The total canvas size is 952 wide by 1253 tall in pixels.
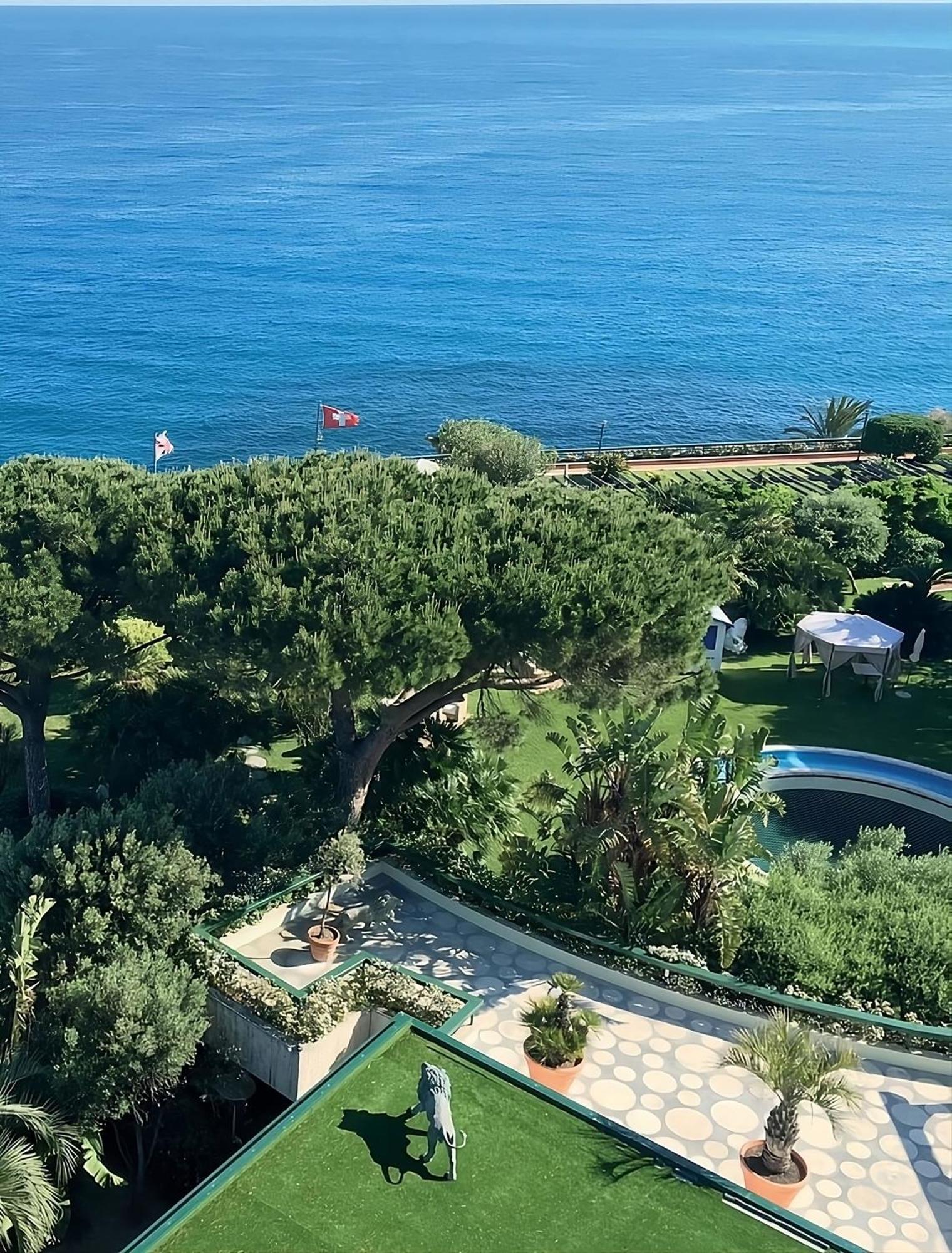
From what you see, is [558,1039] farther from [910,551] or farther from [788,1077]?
[910,551]

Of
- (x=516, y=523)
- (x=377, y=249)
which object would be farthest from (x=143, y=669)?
(x=377, y=249)

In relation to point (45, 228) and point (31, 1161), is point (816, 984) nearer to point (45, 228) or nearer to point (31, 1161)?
point (31, 1161)

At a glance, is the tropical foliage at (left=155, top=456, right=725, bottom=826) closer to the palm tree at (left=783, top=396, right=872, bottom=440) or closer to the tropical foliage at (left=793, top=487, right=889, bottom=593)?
the tropical foliage at (left=793, top=487, right=889, bottom=593)

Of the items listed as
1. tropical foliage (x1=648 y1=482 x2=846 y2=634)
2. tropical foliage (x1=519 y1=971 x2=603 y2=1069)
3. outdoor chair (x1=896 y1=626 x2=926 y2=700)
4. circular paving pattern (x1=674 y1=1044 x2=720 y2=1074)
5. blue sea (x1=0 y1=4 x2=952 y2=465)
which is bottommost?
circular paving pattern (x1=674 y1=1044 x2=720 y2=1074)

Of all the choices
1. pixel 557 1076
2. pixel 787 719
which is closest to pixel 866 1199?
pixel 557 1076

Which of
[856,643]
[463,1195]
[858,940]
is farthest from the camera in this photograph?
[856,643]

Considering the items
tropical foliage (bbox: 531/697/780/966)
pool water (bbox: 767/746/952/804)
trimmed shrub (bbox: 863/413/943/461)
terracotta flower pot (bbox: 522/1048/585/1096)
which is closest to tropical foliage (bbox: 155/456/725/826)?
tropical foliage (bbox: 531/697/780/966)

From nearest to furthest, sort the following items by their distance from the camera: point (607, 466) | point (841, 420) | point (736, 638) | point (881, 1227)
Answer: point (881, 1227), point (736, 638), point (607, 466), point (841, 420)
